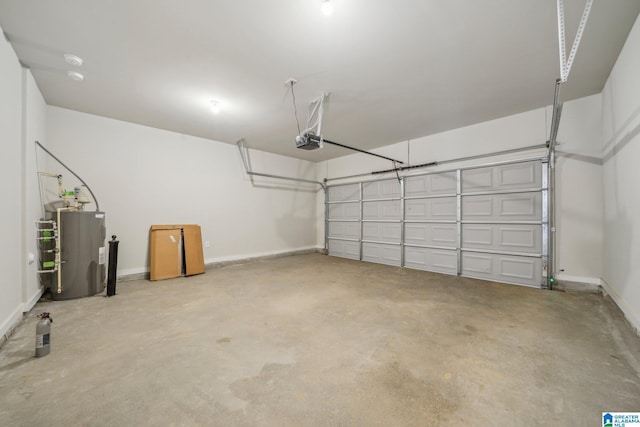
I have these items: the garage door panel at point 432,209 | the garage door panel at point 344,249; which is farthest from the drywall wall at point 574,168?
the garage door panel at point 344,249

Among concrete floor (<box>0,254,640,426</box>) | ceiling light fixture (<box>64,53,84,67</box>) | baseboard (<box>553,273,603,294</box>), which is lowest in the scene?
concrete floor (<box>0,254,640,426</box>)

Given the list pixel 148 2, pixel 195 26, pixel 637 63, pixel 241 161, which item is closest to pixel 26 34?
pixel 148 2

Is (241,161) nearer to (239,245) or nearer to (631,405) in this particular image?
(239,245)

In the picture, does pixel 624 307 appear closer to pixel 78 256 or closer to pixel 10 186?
pixel 10 186

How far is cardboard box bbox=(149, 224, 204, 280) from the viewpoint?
4.23 metres

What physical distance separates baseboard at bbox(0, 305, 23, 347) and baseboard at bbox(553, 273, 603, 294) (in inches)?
258

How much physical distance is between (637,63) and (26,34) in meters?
5.70

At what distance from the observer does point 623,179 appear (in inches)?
102

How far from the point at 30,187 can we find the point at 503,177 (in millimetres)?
6816

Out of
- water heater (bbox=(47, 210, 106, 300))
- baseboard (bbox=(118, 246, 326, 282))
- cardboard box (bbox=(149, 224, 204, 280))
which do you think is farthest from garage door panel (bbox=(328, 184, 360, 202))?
water heater (bbox=(47, 210, 106, 300))

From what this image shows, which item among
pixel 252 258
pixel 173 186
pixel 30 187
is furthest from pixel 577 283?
pixel 30 187

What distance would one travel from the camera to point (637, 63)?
216 centimetres

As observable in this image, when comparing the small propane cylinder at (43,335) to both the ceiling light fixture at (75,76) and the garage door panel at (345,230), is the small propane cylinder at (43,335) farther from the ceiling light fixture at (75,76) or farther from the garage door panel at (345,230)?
the garage door panel at (345,230)

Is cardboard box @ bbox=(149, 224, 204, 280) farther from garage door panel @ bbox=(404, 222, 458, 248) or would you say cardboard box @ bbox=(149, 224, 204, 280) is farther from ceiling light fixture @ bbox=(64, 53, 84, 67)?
garage door panel @ bbox=(404, 222, 458, 248)
